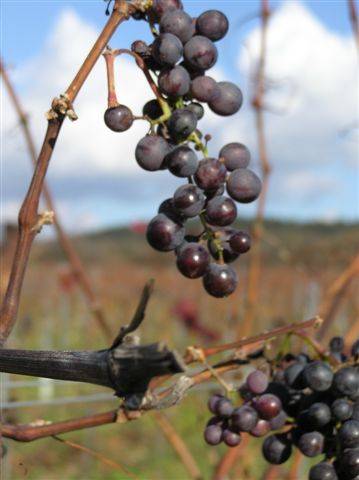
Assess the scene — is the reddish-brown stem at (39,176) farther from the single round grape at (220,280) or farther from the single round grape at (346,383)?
the single round grape at (346,383)

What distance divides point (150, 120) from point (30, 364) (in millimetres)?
254

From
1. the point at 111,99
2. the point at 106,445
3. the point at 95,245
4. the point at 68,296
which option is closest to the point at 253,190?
the point at 111,99

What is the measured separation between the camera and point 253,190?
2.31ft

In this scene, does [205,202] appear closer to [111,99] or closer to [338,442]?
[111,99]

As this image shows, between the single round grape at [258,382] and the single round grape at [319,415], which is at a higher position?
the single round grape at [258,382]

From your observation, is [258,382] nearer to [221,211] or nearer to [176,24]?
[221,211]

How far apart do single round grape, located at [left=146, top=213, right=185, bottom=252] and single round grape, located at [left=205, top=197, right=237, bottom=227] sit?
0.10 feet

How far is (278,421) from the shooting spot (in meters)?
0.85

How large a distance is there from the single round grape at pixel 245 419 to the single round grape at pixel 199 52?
1.27ft

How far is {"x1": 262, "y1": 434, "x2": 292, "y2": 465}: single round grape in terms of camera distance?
864 millimetres

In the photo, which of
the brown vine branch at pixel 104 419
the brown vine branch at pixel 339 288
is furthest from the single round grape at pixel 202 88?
the brown vine branch at pixel 339 288

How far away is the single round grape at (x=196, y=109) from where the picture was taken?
0.69m

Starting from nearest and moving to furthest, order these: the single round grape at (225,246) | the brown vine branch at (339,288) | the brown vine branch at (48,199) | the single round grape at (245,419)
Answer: the single round grape at (225,246), the single round grape at (245,419), the brown vine branch at (48,199), the brown vine branch at (339,288)

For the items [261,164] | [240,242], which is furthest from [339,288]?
[240,242]
